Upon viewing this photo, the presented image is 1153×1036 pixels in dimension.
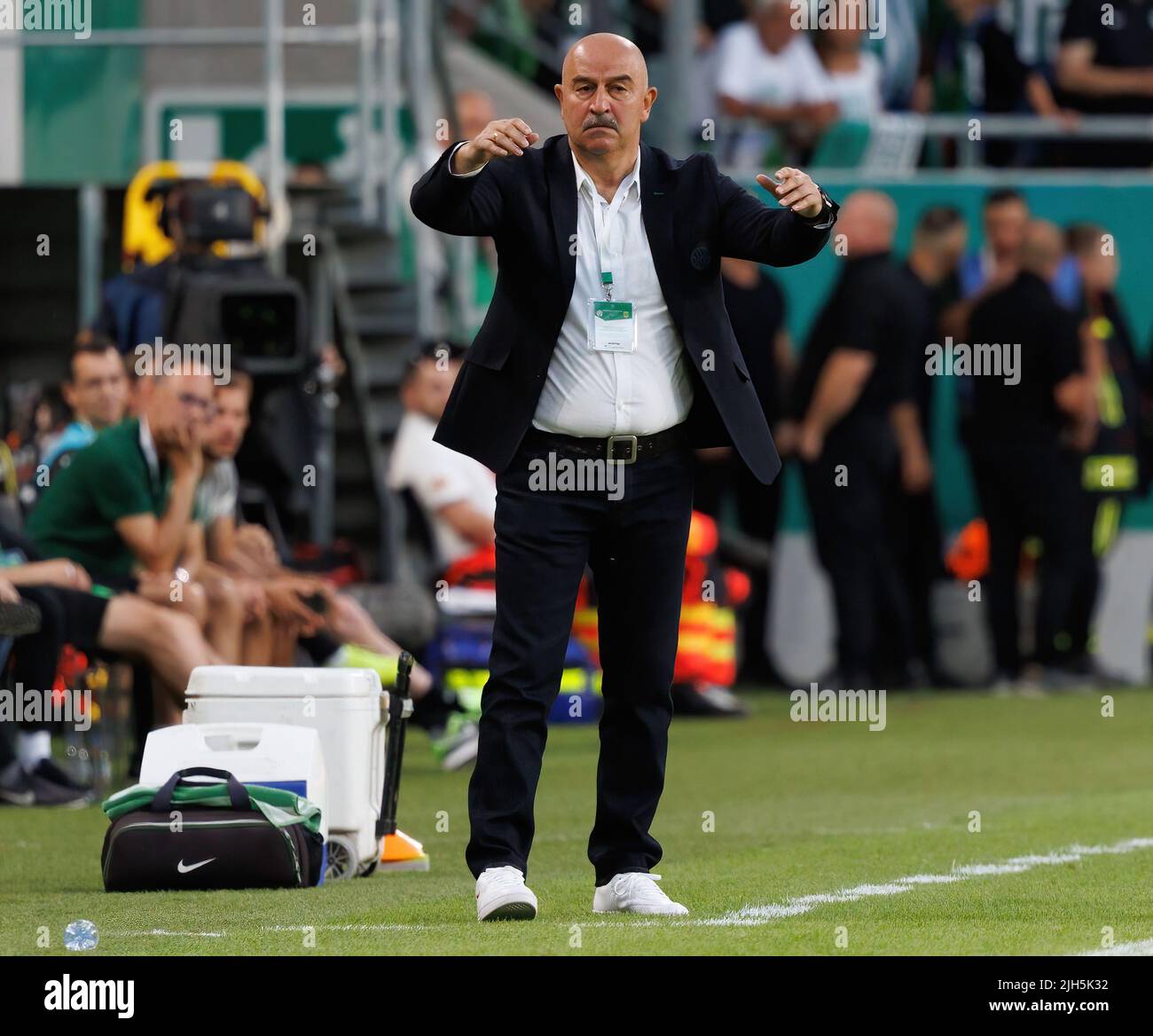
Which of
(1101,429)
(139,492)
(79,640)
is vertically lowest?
(1101,429)

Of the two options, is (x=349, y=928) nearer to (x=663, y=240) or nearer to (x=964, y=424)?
(x=663, y=240)

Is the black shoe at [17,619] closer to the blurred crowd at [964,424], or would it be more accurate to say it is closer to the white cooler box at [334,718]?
the white cooler box at [334,718]

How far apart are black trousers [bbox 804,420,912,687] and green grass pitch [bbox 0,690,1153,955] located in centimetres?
225

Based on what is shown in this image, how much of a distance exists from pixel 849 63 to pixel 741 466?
2.84m

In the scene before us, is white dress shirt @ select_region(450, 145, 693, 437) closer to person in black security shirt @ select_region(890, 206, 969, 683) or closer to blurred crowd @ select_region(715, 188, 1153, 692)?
blurred crowd @ select_region(715, 188, 1153, 692)

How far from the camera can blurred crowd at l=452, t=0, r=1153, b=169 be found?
1664 centimetres

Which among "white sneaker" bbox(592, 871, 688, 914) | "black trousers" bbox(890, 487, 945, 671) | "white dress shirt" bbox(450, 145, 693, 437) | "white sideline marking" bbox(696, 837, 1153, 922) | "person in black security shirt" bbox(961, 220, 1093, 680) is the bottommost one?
"black trousers" bbox(890, 487, 945, 671)

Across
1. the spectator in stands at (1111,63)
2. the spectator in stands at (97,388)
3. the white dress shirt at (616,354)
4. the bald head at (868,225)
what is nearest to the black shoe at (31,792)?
the spectator in stands at (97,388)

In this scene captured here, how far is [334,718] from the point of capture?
743 centimetres

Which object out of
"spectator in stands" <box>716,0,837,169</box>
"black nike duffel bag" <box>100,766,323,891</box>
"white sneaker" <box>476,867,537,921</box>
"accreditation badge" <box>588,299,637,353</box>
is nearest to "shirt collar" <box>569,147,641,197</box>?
"accreditation badge" <box>588,299,637,353</box>

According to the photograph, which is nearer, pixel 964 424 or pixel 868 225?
pixel 868 225

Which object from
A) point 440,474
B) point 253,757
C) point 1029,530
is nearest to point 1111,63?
point 1029,530
